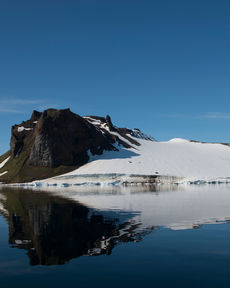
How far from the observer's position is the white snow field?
487ft

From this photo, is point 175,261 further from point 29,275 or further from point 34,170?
point 34,170

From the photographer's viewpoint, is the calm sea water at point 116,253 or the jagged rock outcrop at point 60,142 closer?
the calm sea water at point 116,253

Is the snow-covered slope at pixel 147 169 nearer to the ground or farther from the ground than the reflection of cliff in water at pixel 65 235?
farther from the ground

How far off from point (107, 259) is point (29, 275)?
4342 mm

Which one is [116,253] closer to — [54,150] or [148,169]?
[148,169]

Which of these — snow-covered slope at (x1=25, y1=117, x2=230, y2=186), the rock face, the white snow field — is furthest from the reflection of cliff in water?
the rock face

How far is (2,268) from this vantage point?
1605 centimetres

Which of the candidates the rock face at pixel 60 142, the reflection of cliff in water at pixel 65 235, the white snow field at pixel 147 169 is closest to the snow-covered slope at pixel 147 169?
the white snow field at pixel 147 169

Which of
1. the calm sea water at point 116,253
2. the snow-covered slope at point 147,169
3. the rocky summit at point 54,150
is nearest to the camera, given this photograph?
the calm sea water at point 116,253

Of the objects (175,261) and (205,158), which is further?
(205,158)

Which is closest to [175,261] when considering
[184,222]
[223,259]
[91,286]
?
[223,259]

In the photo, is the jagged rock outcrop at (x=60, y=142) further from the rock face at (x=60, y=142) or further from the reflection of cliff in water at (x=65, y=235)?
the reflection of cliff in water at (x=65, y=235)

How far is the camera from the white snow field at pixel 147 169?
487 feet

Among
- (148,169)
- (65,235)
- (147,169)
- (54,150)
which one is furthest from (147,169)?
(65,235)
